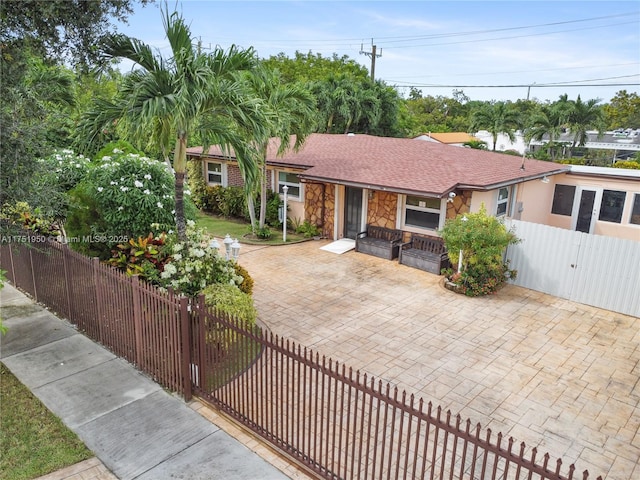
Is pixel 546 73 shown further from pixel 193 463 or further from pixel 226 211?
pixel 193 463

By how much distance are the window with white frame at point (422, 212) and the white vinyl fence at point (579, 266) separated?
2337mm

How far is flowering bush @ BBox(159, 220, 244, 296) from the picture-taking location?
312 inches

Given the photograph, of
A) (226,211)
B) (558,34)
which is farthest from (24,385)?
(558,34)

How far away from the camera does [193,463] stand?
17.0 ft

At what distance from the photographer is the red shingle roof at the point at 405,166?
13133mm

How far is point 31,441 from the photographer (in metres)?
5.54

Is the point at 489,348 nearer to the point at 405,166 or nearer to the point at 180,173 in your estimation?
the point at 180,173

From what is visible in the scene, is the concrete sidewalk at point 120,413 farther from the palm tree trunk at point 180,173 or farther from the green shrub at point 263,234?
the green shrub at point 263,234

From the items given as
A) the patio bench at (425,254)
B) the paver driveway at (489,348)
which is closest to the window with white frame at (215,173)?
the paver driveway at (489,348)

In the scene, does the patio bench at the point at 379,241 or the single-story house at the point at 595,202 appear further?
the single-story house at the point at 595,202

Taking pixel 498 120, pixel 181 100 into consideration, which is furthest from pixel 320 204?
pixel 498 120

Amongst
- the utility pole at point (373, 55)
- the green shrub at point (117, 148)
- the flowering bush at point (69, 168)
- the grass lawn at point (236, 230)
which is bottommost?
the grass lawn at point (236, 230)

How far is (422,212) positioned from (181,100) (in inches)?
353

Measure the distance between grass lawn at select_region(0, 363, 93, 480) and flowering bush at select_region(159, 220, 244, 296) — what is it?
264 cm
